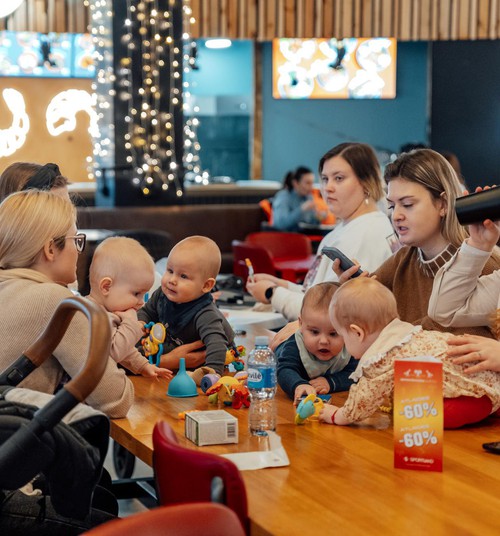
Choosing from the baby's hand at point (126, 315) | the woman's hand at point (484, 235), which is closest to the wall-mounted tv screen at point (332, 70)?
the baby's hand at point (126, 315)

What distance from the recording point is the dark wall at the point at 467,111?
12.0 meters

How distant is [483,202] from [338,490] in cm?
78

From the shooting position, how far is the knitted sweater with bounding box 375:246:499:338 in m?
2.85

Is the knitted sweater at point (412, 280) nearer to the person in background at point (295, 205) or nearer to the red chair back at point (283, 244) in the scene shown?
the red chair back at point (283, 244)

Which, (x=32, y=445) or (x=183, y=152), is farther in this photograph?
(x=183, y=152)

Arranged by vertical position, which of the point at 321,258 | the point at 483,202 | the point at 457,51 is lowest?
the point at 321,258

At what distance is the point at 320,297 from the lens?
266cm

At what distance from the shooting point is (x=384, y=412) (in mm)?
2510

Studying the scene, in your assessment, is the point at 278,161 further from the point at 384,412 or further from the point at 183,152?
the point at 384,412

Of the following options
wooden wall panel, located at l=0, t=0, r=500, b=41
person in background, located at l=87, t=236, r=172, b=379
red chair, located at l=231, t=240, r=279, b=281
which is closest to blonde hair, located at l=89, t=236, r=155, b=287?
person in background, located at l=87, t=236, r=172, b=379

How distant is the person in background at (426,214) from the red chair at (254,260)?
3.59 meters

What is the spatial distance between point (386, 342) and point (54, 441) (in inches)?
35.2

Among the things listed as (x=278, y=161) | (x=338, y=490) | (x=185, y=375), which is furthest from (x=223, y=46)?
(x=338, y=490)

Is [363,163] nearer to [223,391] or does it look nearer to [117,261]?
[117,261]
